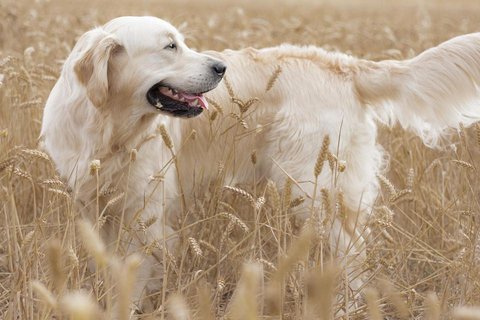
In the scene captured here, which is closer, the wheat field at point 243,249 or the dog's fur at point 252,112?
the wheat field at point 243,249

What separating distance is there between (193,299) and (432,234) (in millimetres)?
1514

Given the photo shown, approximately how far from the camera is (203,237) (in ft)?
10.6

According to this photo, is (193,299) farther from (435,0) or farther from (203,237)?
(435,0)

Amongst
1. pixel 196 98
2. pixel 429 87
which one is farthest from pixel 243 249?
pixel 429 87

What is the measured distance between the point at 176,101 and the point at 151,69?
0.19 metres

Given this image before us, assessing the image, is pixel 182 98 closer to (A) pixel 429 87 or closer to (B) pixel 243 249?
(B) pixel 243 249

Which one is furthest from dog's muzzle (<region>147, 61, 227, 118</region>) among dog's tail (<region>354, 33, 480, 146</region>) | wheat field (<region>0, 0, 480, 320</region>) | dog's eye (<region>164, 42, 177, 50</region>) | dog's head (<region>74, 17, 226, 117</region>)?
dog's tail (<region>354, 33, 480, 146</region>)

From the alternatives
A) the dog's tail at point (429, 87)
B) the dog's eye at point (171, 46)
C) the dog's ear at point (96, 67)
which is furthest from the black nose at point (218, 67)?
the dog's tail at point (429, 87)

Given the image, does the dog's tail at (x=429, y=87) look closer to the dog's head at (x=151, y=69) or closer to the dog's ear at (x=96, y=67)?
the dog's head at (x=151, y=69)

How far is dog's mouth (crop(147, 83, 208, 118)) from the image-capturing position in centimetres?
321

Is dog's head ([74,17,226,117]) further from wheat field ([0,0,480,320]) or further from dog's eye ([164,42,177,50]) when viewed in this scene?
wheat field ([0,0,480,320])

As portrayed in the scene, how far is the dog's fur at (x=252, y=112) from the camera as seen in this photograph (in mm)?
3238

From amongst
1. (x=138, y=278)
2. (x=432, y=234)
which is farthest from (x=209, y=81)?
(x=432, y=234)

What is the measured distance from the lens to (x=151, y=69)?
129 inches
